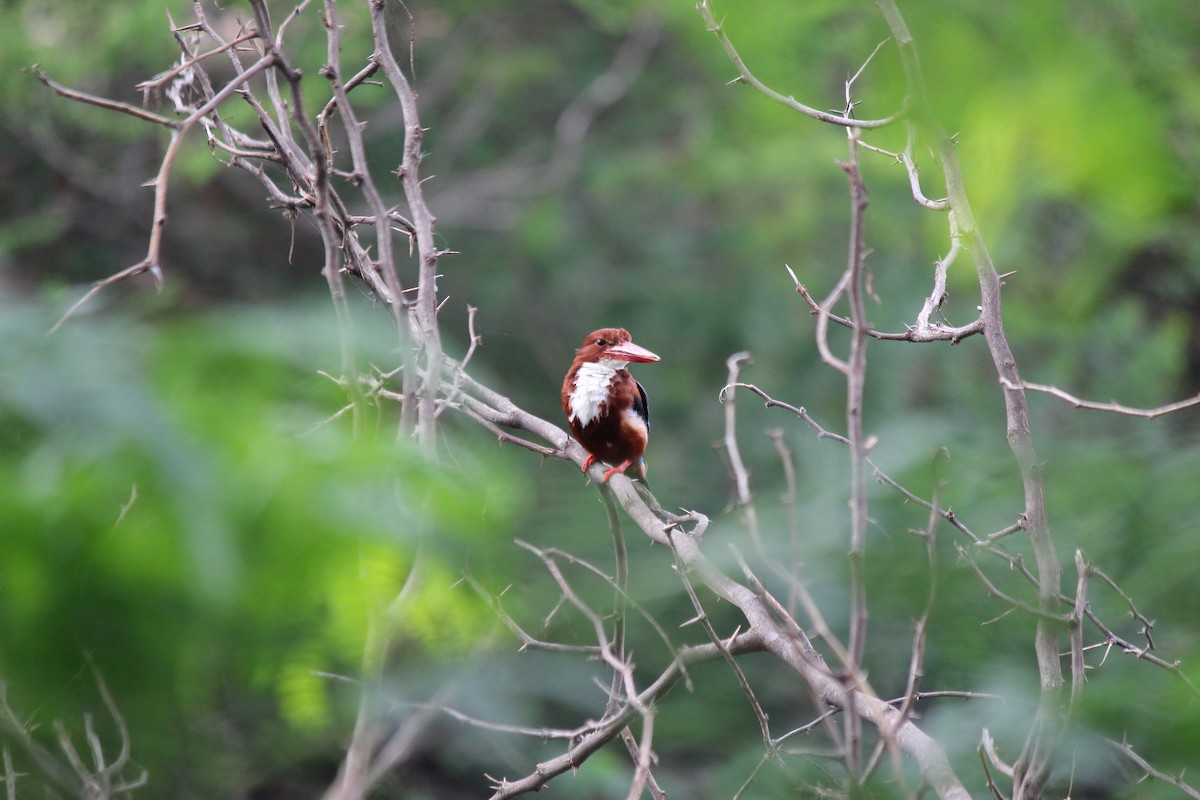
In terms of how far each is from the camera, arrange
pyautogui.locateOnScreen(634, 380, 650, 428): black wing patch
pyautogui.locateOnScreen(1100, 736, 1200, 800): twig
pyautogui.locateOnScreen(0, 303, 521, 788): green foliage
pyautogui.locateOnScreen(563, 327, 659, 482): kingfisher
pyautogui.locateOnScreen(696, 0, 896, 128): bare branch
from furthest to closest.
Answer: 1. pyautogui.locateOnScreen(634, 380, 650, 428): black wing patch
2. pyautogui.locateOnScreen(563, 327, 659, 482): kingfisher
3. pyautogui.locateOnScreen(696, 0, 896, 128): bare branch
4. pyautogui.locateOnScreen(1100, 736, 1200, 800): twig
5. pyautogui.locateOnScreen(0, 303, 521, 788): green foliage

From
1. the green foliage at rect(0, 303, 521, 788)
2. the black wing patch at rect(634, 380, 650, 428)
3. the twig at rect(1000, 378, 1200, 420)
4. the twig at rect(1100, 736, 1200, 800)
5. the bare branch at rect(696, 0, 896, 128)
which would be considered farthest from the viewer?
the black wing patch at rect(634, 380, 650, 428)

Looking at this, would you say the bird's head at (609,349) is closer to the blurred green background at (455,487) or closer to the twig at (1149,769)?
the blurred green background at (455,487)

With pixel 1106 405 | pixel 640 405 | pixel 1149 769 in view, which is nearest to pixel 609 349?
pixel 640 405

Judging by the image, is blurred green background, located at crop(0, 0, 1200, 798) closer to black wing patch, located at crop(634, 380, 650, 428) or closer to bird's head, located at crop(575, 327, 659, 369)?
black wing patch, located at crop(634, 380, 650, 428)

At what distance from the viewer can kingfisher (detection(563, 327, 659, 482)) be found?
3434 mm

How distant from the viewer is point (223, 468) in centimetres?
67

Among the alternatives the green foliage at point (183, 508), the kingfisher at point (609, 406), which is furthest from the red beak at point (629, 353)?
the green foliage at point (183, 508)

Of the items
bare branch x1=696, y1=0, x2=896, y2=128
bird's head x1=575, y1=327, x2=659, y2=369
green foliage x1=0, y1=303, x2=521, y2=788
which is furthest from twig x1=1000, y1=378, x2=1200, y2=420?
bird's head x1=575, y1=327, x2=659, y2=369

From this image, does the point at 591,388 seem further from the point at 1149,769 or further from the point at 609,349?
the point at 1149,769

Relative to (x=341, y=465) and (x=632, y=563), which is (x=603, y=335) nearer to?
(x=632, y=563)

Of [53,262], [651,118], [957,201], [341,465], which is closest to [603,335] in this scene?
[957,201]

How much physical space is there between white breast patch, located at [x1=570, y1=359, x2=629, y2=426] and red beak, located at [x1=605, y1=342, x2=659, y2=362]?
0.03 metres

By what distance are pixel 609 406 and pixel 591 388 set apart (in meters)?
0.11

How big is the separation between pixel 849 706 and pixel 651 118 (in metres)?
7.36
